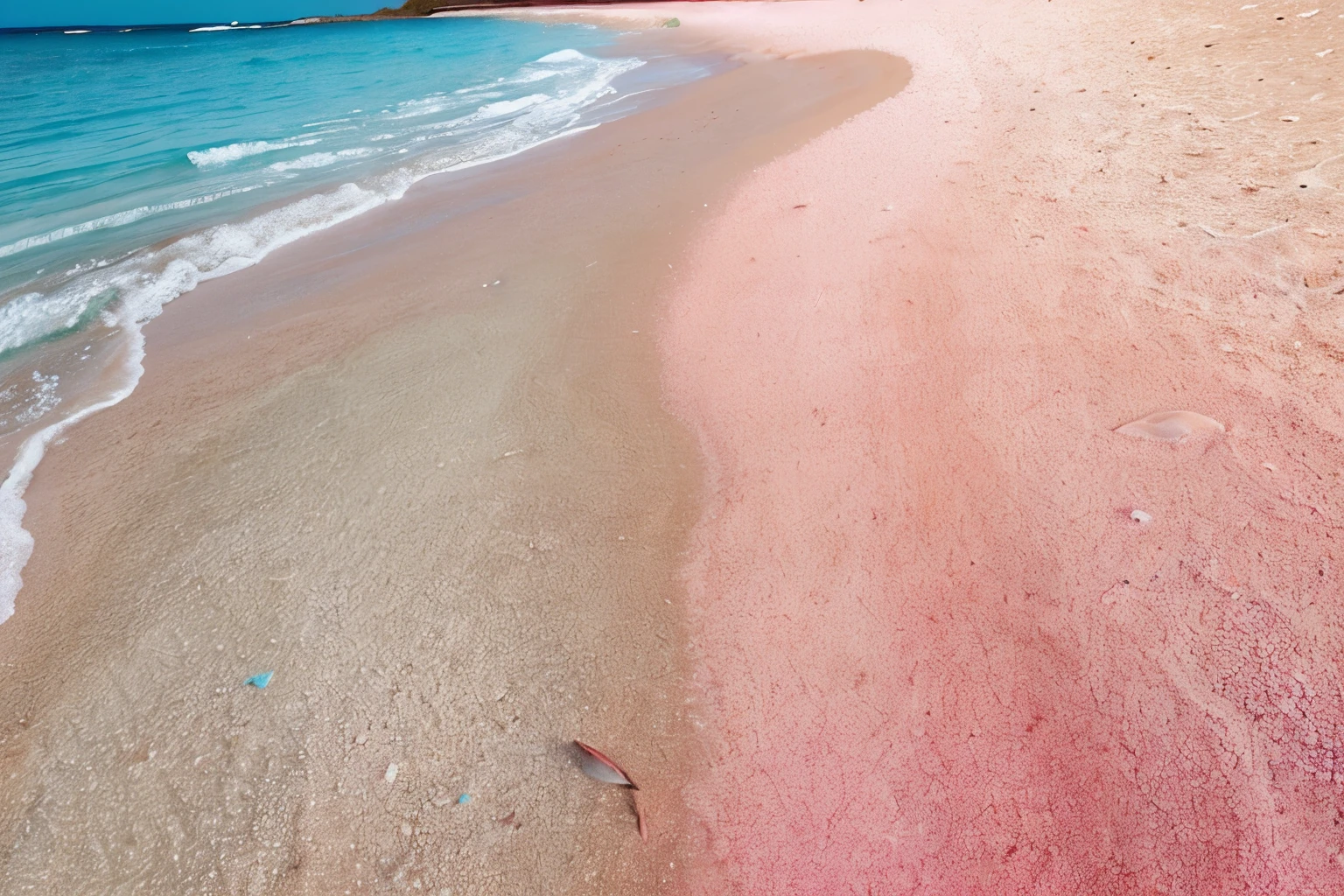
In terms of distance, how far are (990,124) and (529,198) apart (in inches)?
179

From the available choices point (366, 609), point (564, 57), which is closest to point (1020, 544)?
point (366, 609)

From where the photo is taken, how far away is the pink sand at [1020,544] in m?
1.83

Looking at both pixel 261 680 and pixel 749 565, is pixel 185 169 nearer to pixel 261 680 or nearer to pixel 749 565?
pixel 261 680

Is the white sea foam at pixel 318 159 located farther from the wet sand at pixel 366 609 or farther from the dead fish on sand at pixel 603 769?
the dead fish on sand at pixel 603 769

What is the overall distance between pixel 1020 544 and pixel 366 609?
104 inches

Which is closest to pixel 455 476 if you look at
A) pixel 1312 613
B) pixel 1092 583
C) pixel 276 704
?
pixel 276 704

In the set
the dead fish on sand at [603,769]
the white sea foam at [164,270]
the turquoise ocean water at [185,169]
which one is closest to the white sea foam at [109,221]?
the turquoise ocean water at [185,169]

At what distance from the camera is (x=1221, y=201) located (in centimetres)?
403

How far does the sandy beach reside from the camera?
188cm

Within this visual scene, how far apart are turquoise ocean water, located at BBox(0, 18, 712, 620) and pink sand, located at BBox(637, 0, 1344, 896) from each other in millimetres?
3250

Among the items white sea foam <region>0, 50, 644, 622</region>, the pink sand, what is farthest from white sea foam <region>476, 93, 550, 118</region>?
the pink sand

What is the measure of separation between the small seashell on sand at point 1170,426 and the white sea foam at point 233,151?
10.5 meters

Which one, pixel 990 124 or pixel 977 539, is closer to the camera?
pixel 977 539

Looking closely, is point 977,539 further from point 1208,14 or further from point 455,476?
point 1208,14
